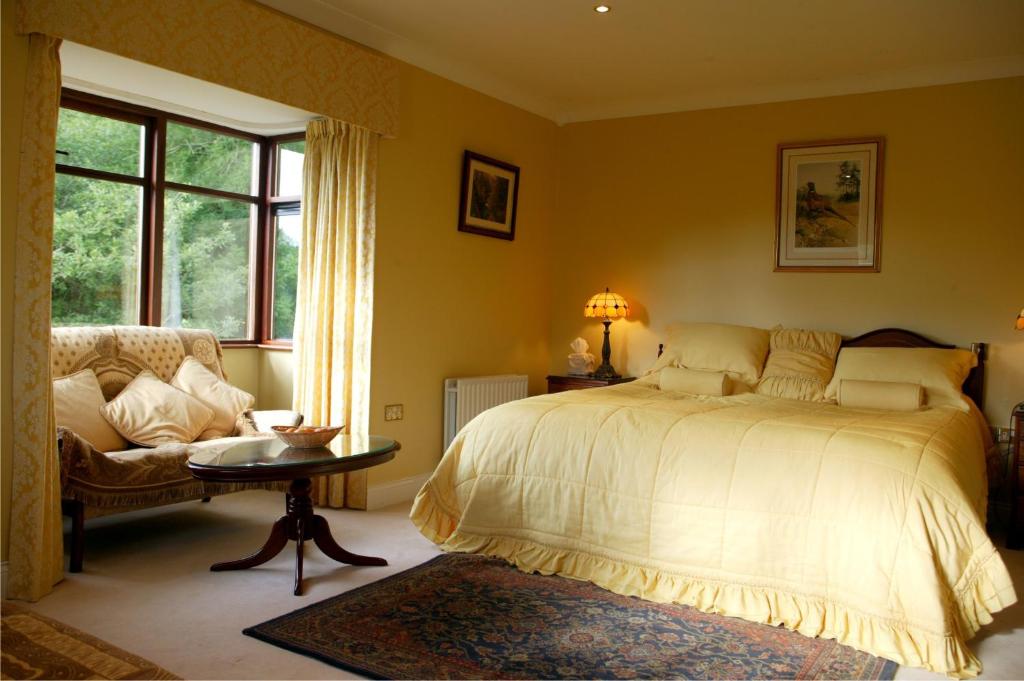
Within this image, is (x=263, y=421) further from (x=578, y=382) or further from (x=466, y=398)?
(x=578, y=382)

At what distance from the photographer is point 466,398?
524 cm

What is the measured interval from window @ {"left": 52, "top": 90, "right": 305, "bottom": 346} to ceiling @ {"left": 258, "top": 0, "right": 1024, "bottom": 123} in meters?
1.20

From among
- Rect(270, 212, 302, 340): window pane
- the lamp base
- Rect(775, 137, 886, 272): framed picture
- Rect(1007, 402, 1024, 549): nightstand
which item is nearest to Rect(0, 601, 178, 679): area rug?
Rect(270, 212, 302, 340): window pane

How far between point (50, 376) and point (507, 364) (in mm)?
3256

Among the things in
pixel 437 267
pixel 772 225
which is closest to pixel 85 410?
pixel 437 267

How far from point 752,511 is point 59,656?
243cm

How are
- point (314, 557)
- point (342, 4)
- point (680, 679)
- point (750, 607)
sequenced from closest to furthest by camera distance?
1. point (680, 679)
2. point (750, 607)
3. point (314, 557)
4. point (342, 4)

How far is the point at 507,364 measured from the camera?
5.89 metres

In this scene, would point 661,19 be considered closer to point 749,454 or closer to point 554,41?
point 554,41

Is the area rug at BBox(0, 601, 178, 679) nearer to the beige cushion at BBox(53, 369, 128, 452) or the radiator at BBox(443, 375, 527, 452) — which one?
the beige cushion at BBox(53, 369, 128, 452)

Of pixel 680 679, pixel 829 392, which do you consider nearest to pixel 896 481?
pixel 680 679

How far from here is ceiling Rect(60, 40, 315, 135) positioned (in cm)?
→ 361

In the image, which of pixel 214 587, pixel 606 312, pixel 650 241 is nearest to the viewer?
pixel 214 587

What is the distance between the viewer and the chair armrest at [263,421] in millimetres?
4301
